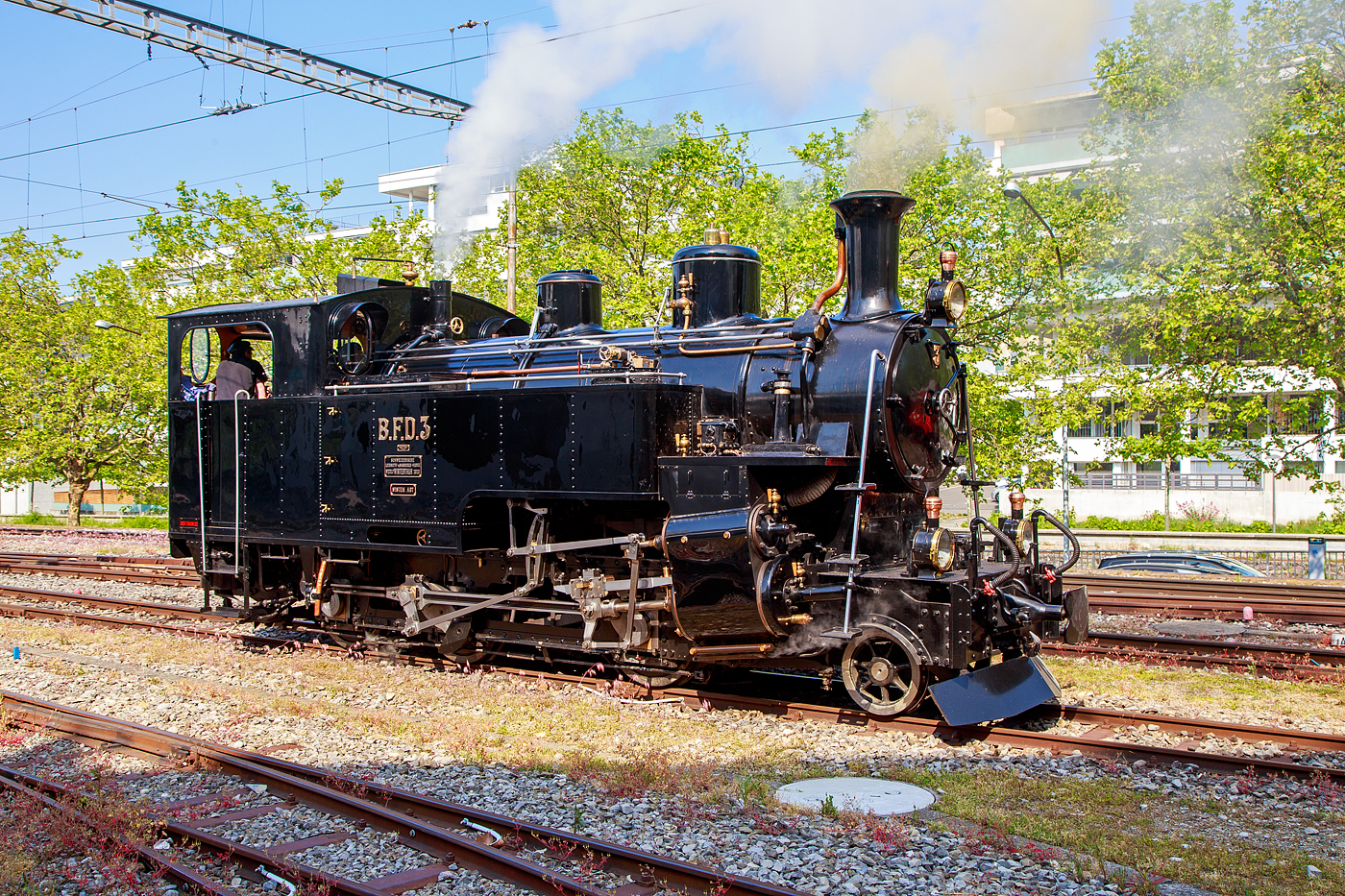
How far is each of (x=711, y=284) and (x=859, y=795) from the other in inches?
167

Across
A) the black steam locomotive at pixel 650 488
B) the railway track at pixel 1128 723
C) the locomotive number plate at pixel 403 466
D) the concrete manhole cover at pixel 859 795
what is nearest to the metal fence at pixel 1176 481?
the railway track at pixel 1128 723

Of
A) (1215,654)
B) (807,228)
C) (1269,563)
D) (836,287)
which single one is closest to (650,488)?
(836,287)

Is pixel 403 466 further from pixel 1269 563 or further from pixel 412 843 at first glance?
pixel 1269 563

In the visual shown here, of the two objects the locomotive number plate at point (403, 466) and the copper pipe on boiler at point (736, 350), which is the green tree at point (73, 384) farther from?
the copper pipe on boiler at point (736, 350)

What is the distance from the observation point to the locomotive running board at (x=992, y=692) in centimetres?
612

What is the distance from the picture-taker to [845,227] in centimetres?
740

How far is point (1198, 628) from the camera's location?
34.2 feet

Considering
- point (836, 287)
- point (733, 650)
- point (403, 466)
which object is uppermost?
point (836, 287)

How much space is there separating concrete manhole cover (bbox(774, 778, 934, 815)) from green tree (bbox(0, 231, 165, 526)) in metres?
23.8

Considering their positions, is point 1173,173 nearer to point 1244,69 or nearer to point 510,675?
point 1244,69

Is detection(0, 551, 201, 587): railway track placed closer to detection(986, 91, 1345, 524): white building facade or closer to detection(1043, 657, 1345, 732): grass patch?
detection(1043, 657, 1345, 732): grass patch

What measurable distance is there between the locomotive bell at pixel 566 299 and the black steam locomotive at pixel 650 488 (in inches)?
1.1

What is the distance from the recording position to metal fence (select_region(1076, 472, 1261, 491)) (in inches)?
1294

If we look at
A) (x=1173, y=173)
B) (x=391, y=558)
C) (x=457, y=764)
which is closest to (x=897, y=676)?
(x=457, y=764)
